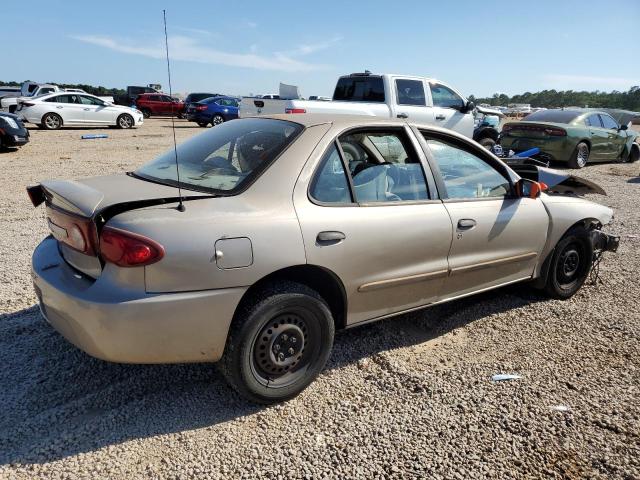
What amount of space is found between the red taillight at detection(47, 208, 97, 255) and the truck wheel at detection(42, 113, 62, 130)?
63.9 feet

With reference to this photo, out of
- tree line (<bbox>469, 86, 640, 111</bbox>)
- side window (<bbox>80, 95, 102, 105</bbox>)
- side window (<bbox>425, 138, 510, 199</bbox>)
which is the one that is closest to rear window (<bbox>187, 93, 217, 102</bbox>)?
side window (<bbox>80, 95, 102, 105</bbox>)

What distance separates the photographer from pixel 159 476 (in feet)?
7.48

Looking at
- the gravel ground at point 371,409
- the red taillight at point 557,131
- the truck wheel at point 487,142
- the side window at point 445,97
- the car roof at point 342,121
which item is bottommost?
the gravel ground at point 371,409

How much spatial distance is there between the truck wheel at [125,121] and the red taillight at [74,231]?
2036 cm

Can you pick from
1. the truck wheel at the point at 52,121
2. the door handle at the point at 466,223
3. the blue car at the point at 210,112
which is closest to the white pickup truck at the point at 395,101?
the door handle at the point at 466,223

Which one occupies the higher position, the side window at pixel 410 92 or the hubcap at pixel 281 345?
the side window at pixel 410 92

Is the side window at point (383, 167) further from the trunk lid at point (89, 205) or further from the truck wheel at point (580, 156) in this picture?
the truck wheel at point (580, 156)

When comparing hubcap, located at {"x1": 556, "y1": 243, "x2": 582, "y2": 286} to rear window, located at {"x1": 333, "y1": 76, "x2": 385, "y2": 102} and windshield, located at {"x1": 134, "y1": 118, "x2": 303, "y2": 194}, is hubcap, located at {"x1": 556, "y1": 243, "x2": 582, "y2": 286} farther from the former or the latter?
rear window, located at {"x1": 333, "y1": 76, "x2": 385, "y2": 102}

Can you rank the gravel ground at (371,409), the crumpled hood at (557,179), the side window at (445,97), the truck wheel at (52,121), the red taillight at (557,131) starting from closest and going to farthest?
the gravel ground at (371,409) → the crumpled hood at (557,179) → the side window at (445,97) → the red taillight at (557,131) → the truck wheel at (52,121)

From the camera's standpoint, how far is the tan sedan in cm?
238

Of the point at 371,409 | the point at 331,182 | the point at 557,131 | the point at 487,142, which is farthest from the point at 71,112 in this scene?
the point at 371,409

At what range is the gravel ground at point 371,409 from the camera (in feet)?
7.89

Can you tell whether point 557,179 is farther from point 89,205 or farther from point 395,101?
point 395,101

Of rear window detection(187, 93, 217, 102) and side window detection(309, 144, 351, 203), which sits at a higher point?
rear window detection(187, 93, 217, 102)
